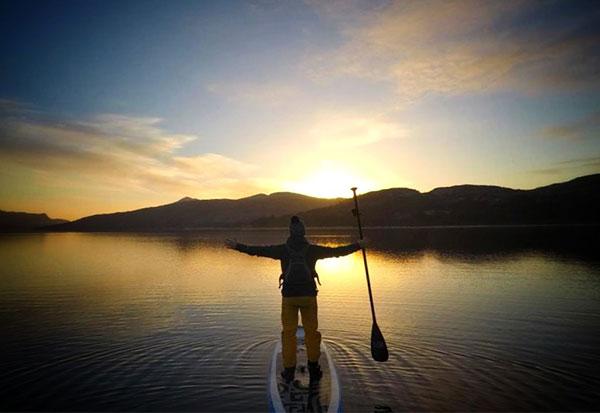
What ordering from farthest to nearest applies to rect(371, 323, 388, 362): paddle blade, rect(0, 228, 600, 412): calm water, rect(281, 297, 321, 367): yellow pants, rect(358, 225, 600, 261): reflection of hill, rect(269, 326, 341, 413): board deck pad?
rect(358, 225, 600, 261): reflection of hill, rect(371, 323, 388, 362): paddle blade, rect(0, 228, 600, 412): calm water, rect(281, 297, 321, 367): yellow pants, rect(269, 326, 341, 413): board deck pad

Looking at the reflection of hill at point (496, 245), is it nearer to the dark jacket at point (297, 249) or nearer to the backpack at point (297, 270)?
the dark jacket at point (297, 249)

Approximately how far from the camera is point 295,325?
360 inches

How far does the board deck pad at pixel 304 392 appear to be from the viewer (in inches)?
311

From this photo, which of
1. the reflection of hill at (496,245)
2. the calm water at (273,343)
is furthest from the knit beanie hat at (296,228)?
the reflection of hill at (496,245)

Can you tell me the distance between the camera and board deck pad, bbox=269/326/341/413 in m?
7.91

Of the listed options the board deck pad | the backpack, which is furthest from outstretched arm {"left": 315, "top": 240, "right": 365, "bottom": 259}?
the board deck pad

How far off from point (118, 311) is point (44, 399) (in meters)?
13.6

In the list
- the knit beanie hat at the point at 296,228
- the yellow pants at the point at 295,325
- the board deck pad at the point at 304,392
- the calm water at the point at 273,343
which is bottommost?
the calm water at the point at 273,343

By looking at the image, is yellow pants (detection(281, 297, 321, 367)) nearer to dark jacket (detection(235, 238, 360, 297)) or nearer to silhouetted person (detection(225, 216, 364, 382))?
silhouetted person (detection(225, 216, 364, 382))

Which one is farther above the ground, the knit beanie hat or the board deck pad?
the knit beanie hat

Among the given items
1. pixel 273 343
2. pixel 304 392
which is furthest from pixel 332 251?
pixel 273 343

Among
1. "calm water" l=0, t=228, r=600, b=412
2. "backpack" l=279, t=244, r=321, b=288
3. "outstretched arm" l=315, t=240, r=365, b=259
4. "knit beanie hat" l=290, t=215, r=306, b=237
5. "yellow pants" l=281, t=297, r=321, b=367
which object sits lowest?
"calm water" l=0, t=228, r=600, b=412

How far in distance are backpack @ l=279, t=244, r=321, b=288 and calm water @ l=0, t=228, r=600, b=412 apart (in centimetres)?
349

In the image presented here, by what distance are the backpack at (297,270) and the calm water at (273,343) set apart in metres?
3.49
